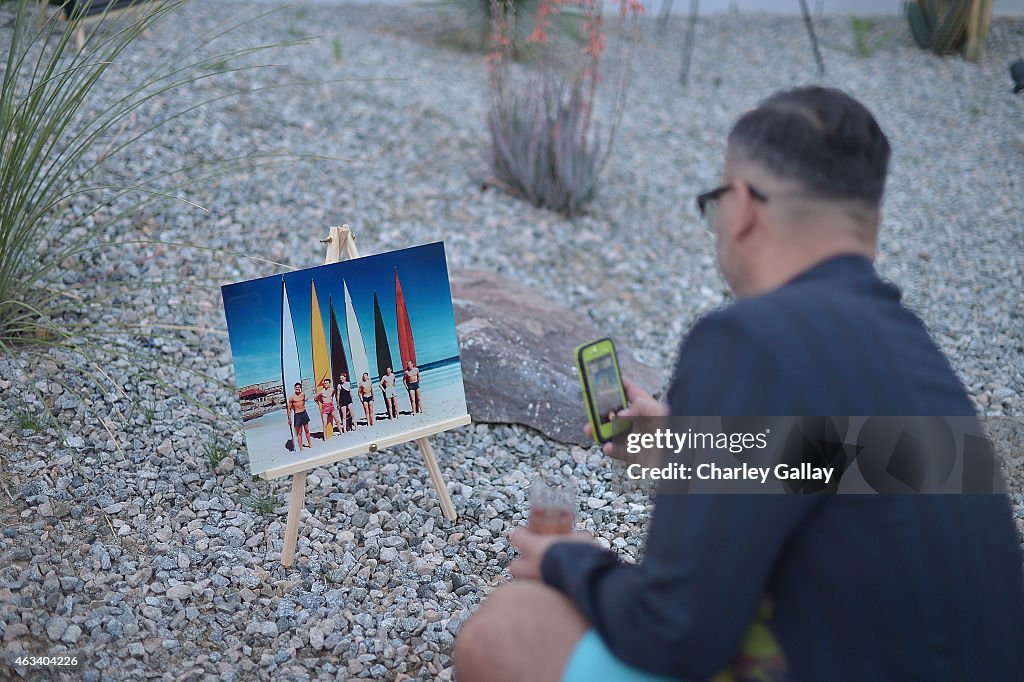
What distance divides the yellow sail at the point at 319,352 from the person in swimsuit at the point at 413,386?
0.22 m

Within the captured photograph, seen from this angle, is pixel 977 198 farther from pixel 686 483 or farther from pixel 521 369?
pixel 686 483

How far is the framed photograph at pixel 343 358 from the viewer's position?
2193 mm

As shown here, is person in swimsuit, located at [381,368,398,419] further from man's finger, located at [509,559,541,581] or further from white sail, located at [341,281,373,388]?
man's finger, located at [509,559,541,581]

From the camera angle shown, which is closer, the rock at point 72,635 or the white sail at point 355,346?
the rock at point 72,635

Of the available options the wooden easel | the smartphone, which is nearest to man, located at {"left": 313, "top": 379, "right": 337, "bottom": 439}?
the wooden easel

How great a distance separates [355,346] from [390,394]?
0.53 feet

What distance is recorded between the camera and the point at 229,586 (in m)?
2.22

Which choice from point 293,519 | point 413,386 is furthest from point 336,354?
point 293,519

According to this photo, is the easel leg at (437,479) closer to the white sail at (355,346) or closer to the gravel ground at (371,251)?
the gravel ground at (371,251)

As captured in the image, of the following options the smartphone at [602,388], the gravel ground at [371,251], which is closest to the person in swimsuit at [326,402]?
the gravel ground at [371,251]

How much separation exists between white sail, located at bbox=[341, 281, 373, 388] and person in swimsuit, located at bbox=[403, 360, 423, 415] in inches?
4.5

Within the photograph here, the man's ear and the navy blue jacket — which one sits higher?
the man's ear

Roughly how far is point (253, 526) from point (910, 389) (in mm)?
1830

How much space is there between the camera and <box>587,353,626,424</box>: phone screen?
1.67 m
